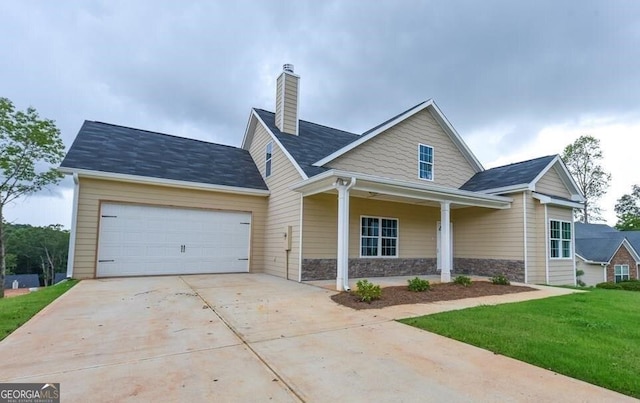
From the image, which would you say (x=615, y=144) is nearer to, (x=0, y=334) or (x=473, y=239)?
(x=473, y=239)

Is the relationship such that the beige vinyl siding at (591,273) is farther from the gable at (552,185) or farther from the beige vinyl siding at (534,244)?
the beige vinyl siding at (534,244)

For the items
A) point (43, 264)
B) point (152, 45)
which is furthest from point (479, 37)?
point (43, 264)

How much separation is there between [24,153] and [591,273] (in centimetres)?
3123

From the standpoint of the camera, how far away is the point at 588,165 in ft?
98.8

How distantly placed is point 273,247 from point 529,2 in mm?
10952

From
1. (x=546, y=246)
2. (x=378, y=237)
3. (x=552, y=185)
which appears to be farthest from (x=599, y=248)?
(x=378, y=237)

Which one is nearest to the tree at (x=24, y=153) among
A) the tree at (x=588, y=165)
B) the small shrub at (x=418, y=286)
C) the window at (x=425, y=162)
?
the small shrub at (x=418, y=286)

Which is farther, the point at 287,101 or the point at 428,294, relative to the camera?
the point at 287,101

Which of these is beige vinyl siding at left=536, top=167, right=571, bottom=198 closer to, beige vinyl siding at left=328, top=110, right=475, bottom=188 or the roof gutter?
beige vinyl siding at left=328, top=110, right=475, bottom=188

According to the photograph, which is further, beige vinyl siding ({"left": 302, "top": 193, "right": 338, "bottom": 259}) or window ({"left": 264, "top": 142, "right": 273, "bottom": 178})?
window ({"left": 264, "top": 142, "right": 273, "bottom": 178})

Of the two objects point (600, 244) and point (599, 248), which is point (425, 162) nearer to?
point (599, 248)

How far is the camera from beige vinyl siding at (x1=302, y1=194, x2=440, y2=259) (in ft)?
32.2

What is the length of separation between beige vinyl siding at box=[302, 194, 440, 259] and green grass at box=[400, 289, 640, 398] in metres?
4.78

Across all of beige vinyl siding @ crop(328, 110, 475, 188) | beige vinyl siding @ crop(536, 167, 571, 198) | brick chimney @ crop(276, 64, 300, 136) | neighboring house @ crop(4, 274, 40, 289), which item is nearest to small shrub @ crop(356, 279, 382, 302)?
beige vinyl siding @ crop(328, 110, 475, 188)
